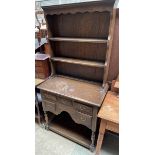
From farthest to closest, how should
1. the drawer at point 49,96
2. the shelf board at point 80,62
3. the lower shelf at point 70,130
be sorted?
the lower shelf at point 70,130
the drawer at point 49,96
the shelf board at point 80,62

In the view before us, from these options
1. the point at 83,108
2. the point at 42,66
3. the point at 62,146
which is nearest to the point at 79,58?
the point at 42,66

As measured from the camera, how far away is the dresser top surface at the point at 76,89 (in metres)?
1.36

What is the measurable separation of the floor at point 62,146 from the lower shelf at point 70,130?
6 centimetres

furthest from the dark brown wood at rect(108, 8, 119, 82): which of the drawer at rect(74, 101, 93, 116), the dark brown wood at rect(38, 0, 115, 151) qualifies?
the drawer at rect(74, 101, 93, 116)

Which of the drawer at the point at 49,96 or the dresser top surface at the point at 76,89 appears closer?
the dresser top surface at the point at 76,89

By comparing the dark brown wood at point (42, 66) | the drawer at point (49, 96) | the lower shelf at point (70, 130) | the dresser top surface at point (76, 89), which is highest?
the dark brown wood at point (42, 66)

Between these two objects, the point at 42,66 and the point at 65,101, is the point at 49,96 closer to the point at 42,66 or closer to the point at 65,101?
the point at 65,101

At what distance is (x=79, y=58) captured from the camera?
5.46 ft

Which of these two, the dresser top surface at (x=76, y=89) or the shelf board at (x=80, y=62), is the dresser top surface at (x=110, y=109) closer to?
the dresser top surface at (x=76, y=89)

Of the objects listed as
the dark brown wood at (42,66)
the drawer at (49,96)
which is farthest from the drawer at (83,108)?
the dark brown wood at (42,66)

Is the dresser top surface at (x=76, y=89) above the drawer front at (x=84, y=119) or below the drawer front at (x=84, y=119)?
above

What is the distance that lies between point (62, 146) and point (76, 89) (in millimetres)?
741
